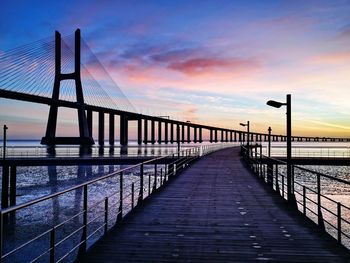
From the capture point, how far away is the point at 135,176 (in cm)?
2961

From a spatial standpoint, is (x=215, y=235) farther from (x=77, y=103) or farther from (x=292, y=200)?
(x=77, y=103)

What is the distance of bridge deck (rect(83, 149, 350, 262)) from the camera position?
4852 mm

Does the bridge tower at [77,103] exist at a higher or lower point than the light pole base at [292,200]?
higher

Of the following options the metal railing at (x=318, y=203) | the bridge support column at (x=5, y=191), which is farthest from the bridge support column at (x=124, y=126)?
the bridge support column at (x=5, y=191)

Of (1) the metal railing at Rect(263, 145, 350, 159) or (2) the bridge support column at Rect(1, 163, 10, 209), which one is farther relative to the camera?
(1) the metal railing at Rect(263, 145, 350, 159)

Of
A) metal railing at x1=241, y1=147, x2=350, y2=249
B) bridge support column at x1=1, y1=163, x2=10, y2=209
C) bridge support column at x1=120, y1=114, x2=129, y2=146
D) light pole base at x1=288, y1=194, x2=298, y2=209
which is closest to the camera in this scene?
metal railing at x1=241, y1=147, x2=350, y2=249

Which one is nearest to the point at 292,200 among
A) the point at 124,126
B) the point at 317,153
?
the point at 317,153

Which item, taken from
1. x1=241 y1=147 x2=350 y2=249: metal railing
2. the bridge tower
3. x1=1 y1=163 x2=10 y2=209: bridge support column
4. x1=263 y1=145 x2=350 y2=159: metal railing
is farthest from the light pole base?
the bridge tower

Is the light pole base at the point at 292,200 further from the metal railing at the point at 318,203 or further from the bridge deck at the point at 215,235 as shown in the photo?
the bridge deck at the point at 215,235

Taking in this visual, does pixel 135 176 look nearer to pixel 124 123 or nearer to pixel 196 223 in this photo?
pixel 196 223

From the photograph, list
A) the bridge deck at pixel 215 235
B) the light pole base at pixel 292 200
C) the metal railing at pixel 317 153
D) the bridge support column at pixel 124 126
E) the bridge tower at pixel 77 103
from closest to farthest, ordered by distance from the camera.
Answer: the bridge deck at pixel 215 235
the light pole base at pixel 292 200
the metal railing at pixel 317 153
the bridge tower at pixel 77 103
the bridge support column at pixel 124 126

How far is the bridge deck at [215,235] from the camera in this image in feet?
15.9

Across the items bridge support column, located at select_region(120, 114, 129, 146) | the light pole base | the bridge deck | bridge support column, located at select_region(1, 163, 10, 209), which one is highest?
bridge support column, located at select_region(120, 114, 129, 146)

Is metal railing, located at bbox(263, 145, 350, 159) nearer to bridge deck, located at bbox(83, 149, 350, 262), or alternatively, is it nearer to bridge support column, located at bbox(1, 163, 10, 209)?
bridge support column, located at bbox(1, 163, 10, 209)
